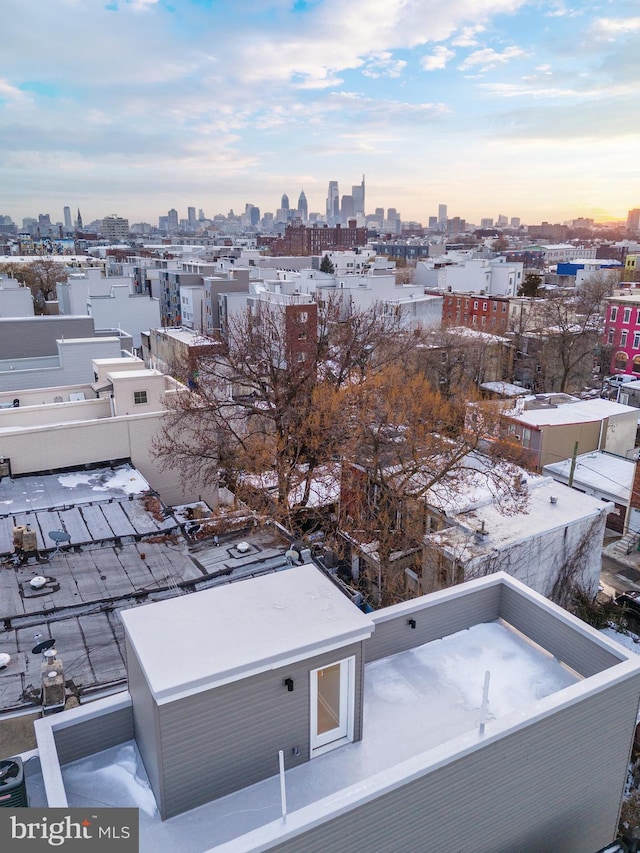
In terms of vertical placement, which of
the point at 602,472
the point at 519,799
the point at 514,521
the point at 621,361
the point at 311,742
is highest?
the point at 311,742

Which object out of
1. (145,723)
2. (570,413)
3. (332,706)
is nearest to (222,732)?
(145,723)

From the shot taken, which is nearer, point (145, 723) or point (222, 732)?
point (222, 732)

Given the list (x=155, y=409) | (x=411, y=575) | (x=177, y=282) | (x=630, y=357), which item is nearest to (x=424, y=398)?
(x=411, y=575)

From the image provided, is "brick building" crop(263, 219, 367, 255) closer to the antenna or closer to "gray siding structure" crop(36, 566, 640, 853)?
the antenna

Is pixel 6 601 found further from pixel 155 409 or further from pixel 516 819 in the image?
pixel 155 409

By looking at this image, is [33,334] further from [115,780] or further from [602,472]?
[115,780]

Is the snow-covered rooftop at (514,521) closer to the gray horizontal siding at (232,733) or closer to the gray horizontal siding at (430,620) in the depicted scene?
the gray horizontal siding at (430,620)

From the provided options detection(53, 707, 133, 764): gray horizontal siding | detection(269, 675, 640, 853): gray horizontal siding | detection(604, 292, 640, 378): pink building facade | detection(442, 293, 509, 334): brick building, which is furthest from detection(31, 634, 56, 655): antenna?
detection(442, 293, 509, 334): brick building
